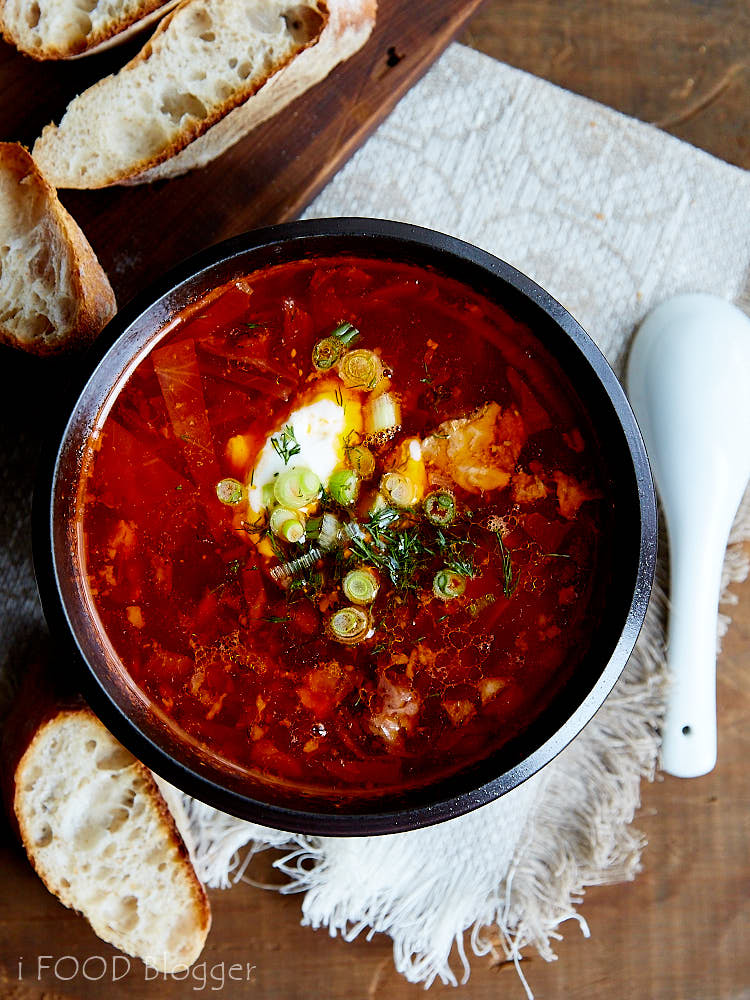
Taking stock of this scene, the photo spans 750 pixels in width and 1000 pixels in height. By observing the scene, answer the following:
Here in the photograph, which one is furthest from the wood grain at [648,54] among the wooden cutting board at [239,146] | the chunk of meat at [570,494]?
the chunk of meat at [570,494]

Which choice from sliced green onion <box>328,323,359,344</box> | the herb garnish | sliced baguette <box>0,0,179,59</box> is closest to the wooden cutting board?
sliced baguette <box>0,0,179,59</box>

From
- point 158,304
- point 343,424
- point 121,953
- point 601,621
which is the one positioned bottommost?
point 121,953

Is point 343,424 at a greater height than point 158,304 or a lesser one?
lesser

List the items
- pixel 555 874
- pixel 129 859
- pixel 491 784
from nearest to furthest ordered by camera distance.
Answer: pixel 491 784
pixel 129 859
pixel 555 874

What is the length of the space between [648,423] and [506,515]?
65 centimetres

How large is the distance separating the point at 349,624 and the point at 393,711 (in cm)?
20

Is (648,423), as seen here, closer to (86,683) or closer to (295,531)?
(295,531)

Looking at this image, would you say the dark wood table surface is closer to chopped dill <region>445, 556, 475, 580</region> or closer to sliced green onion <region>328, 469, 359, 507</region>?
chopped dill <region>445, 556, 475, 580</region>

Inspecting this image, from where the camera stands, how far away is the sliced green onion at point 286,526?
1.83 meters

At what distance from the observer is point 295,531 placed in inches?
71.9

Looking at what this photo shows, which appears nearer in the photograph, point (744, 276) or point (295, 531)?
point (295, 531)

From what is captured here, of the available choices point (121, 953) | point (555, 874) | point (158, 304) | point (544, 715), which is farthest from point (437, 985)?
point (158, 304)

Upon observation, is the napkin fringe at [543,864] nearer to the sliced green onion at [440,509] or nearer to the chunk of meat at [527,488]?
the chunk of meat at [527,488]

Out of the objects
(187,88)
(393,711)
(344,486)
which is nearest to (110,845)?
(393,711)
